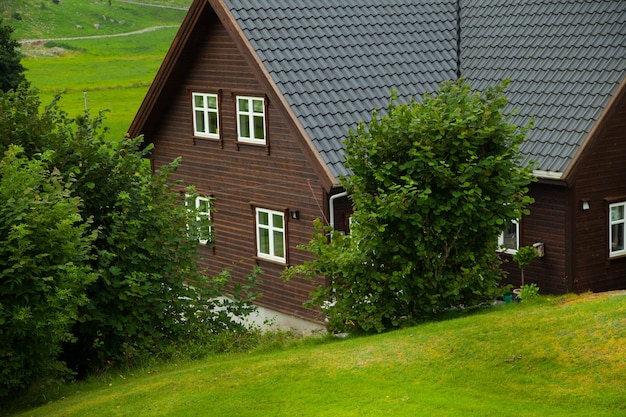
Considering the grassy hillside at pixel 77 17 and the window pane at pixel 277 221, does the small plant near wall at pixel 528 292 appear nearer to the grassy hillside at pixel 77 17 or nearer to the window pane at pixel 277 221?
the window pane at pixel 277 221

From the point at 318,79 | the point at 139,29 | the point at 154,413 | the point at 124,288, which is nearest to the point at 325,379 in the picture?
the point at 154,413

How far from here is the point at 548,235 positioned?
885 inches

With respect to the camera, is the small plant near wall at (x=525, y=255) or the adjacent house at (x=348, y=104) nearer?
the small plant near wall at (x=525, y=255)

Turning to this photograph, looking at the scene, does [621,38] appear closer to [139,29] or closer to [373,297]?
[373,297]

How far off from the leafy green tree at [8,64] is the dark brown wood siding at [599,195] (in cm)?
2714

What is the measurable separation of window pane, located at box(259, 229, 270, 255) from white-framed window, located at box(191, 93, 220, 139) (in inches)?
105

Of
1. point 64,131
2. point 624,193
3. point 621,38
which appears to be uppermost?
point 621,38

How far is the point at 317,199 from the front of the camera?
75.1ft

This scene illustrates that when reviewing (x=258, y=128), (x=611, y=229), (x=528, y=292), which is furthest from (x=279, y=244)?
(x=611, y=229)

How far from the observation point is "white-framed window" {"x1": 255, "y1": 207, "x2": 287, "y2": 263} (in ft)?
79.5

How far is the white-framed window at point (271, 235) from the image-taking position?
79.5 feet

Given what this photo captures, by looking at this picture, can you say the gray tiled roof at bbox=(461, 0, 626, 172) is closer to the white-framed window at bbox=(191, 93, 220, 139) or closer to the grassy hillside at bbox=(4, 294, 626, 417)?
the white-framed window at bbox=(191, 93, 220, 139)

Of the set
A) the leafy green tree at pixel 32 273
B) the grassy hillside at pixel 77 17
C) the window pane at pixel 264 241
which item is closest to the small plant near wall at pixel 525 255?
the window pane at pixel 264 241

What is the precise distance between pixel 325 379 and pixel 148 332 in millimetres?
5551
